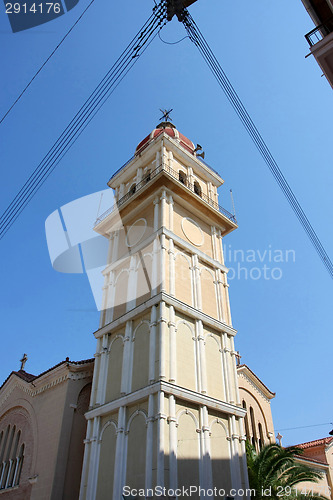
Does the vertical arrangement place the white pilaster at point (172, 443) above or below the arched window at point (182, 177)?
below

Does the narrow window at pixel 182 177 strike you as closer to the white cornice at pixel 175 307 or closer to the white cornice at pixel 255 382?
the white cornice at pixel 175 307

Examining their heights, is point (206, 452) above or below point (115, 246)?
below

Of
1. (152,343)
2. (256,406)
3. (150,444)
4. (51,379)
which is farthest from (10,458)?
(256,406)

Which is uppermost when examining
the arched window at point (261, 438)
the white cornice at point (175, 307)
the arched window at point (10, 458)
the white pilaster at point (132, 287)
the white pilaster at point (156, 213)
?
the white pilaster at point (156, 213)

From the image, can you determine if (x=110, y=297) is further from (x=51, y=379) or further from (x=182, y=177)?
(x=182, y=177)

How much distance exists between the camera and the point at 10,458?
22656mm

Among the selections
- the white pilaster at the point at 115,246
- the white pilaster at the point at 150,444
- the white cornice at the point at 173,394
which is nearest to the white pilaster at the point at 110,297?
the white pilaster at the point at 115,246

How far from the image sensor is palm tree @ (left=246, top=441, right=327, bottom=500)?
18109 millimetres

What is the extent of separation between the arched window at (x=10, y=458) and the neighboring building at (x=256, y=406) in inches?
477

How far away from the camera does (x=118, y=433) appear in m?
17.0

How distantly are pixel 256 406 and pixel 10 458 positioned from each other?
45.7 feet

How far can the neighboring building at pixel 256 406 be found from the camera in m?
24.4

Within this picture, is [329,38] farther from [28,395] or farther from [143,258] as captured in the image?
[28,395]

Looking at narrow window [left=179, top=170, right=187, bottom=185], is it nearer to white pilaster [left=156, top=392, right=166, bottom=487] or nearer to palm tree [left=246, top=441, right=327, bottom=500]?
white pilaster [left=156, top=392, right=166, bottom=487]
